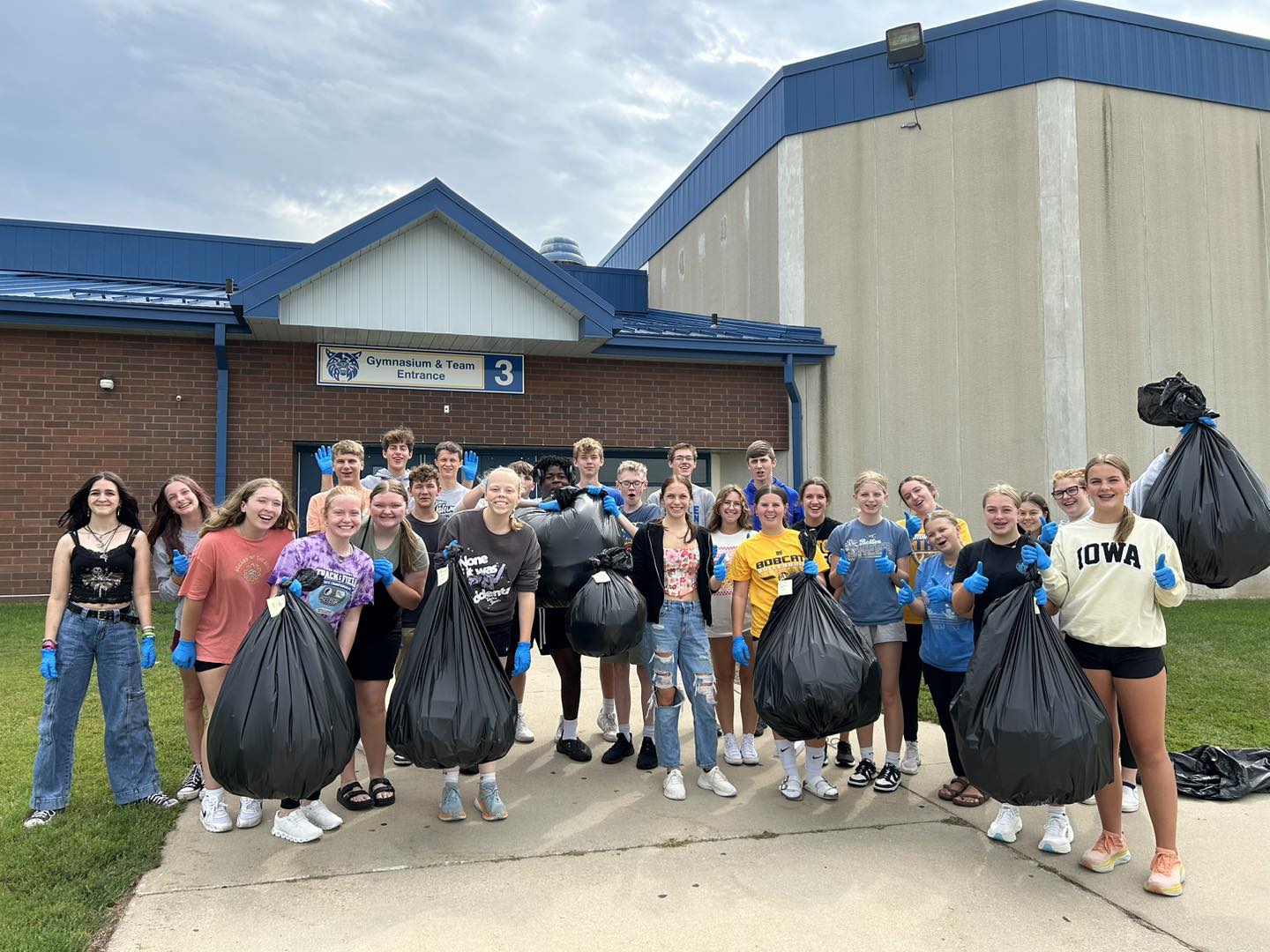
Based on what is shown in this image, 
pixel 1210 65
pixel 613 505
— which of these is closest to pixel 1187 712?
pixel 613 505

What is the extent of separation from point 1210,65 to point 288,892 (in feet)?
43.1

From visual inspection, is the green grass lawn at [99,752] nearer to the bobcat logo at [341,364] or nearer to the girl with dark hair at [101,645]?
the girl with dark hair at [101,645]

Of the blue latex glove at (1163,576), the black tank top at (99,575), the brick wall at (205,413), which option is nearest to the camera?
the blue latex glove at (1163,576)

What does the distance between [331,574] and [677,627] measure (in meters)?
1.65

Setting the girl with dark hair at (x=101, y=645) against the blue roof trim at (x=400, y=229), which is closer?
the girl with dark hair at (x=101, y=645)

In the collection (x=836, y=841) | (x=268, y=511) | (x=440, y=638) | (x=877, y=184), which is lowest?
(x=836, y=841)

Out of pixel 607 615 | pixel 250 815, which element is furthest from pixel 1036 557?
pixel 250 815

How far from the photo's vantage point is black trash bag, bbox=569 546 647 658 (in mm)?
4066

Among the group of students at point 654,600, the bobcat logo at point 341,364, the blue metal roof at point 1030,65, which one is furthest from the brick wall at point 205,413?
the group of students at point 654,600

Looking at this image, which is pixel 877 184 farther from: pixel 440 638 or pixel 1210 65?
pixel 440 638

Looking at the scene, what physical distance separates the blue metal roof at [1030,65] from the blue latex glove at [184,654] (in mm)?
10029

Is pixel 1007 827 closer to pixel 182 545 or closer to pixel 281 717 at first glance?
pixel 281 717

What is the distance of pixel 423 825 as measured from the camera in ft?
12.2

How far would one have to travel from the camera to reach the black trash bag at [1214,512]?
327 centimetres
